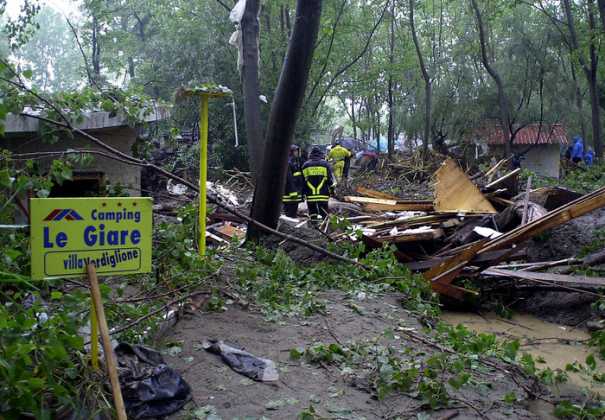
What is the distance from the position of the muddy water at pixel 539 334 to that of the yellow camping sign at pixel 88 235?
446 centimetres

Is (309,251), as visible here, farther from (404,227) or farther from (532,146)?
(532,146)

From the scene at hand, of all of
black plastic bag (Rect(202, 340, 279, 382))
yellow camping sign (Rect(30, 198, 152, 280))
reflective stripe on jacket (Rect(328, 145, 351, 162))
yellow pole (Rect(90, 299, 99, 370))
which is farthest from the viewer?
reflective stripe on jacket (Rect(328, 145, 351, 162))

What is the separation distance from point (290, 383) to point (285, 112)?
494 cm

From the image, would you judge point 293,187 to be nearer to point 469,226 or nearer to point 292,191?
point 292,191

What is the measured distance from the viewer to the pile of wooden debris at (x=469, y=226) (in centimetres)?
845

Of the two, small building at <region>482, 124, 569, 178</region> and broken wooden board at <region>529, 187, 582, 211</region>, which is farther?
small building at <region>482, 124, 569, 178</region>

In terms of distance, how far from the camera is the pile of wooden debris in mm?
8445

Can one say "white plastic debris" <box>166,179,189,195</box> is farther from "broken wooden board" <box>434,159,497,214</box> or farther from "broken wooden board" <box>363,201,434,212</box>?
"broken wooden board" <box>434,159,497,214</box>

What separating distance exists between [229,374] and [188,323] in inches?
36.6

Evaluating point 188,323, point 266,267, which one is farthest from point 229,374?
point 266,267

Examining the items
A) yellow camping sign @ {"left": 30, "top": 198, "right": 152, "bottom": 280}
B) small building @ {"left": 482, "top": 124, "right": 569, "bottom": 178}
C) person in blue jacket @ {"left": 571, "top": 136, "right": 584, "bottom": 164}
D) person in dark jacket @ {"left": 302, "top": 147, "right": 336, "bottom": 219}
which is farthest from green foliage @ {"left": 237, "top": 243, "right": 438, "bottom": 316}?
small building @ {"left": 482, "top": 124, "right": 569, "bottom": 178}

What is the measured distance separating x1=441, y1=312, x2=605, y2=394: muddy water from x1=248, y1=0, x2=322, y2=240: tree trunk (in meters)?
2.96

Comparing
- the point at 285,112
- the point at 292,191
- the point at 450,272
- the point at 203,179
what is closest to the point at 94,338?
the point at 203,179

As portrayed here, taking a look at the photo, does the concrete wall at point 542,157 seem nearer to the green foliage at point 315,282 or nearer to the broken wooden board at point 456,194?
the broken wooden board at point 456,194
